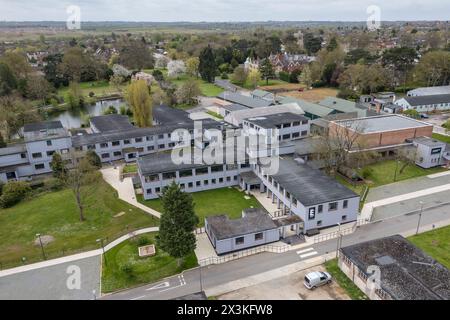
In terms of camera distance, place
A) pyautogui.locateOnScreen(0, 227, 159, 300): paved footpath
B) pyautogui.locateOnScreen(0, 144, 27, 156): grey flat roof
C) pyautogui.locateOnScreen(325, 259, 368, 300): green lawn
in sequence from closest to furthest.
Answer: pyautogui.locateOnScreen(325, 259, 368, 300): green lawn
pyautogui.locateOnScreen(0, 227, 159, 300): paved footpath
pyautogui.locateOnScreen(0, 144, 27, 156): grey flat roof

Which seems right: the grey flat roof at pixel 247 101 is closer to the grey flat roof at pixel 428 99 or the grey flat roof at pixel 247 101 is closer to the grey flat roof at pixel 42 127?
the grey flat roof at pixel 428 99

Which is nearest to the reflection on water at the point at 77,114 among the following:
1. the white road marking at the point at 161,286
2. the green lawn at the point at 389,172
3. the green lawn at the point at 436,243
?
the white road marking at the point at 161,286

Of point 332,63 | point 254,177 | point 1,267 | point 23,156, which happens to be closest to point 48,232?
point 1,267

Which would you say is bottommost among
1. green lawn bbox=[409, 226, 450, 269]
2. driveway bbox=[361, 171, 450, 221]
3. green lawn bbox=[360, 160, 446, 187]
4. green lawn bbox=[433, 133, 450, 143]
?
green lawn bbox=[409, 226, 450, 269]

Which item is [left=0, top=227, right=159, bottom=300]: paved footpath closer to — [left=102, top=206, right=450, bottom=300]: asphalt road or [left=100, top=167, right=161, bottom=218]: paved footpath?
[left=102, top=206, right=450, bottom=300]: asphalt road

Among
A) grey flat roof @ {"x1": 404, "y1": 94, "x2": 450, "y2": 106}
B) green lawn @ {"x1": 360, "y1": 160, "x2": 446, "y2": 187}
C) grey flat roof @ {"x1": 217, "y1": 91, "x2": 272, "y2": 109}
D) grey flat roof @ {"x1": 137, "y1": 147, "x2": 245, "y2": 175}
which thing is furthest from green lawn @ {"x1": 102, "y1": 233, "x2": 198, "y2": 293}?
grey flat roof @ {"x1": 404, "y1": 94, "x2": 450, "y2": 106}

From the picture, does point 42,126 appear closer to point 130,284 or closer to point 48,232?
point 48,232
